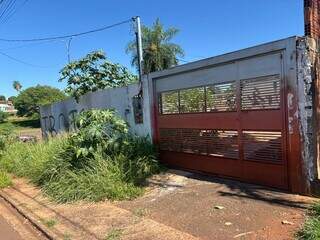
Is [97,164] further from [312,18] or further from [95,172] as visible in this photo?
[312,18]

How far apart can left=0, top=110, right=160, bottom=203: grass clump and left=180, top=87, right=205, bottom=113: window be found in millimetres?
1460

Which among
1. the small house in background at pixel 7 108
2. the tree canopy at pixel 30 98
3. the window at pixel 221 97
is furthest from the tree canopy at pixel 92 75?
the small house in background at pixel 7 108

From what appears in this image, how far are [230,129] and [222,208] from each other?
2268mm

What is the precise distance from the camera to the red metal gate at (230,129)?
8.15 meters

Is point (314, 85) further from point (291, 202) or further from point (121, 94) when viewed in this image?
point (121, 94)

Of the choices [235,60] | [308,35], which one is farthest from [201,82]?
[308,35]

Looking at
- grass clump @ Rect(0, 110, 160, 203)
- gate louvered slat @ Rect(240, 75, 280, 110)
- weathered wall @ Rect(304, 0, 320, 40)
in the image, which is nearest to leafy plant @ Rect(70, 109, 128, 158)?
grass clump @ Rect(0, 110, 160, 203)

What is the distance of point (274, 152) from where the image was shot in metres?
8.21

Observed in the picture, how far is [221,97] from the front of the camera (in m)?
9.41

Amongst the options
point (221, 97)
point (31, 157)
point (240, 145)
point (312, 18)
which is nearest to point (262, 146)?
point (240, 145)

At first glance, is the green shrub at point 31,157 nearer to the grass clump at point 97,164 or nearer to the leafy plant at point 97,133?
the grass clump at point 97,164

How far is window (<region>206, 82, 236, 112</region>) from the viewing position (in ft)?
30.0

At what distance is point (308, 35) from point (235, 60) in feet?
5.49

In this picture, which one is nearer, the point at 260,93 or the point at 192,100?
the point at 260,93
